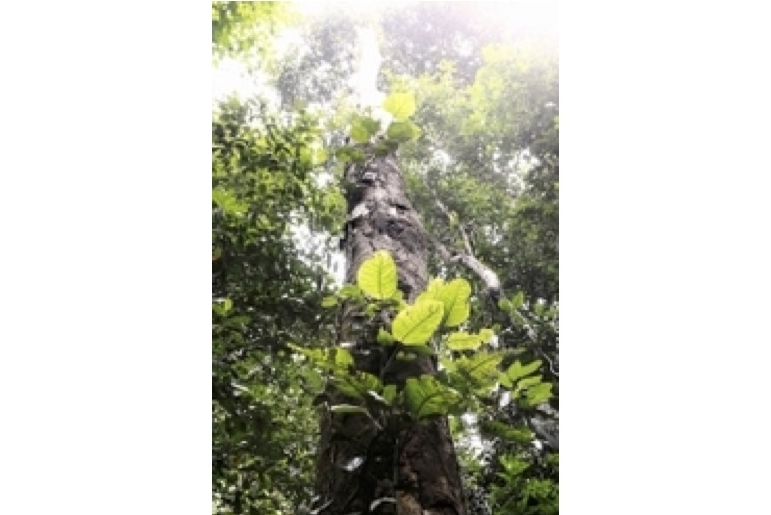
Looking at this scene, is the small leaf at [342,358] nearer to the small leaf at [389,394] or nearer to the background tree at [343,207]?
the small leaf at [389,394]

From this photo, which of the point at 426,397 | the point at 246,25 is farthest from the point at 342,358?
the point at 246,25

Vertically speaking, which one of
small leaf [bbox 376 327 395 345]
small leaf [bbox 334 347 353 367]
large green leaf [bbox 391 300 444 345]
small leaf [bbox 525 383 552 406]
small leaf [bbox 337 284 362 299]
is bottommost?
small leaf [bbox 525 383 552 406]

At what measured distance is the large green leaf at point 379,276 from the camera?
1980 millimetres

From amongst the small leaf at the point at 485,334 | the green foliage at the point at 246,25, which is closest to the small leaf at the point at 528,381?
the small leaf at the point at 485,334

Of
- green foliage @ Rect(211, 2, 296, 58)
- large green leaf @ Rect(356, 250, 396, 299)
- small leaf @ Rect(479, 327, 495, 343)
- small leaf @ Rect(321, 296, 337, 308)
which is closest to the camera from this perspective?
large green leaf @ Rect(356, 250, 396, 299)

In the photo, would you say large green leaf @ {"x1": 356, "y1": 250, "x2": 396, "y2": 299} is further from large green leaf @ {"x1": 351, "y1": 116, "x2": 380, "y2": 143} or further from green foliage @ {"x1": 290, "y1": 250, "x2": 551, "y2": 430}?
large green leaf @ {"x1": 351, "y1": 116, "x2": 380, "y2": 143}

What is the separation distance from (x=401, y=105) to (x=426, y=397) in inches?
43.0

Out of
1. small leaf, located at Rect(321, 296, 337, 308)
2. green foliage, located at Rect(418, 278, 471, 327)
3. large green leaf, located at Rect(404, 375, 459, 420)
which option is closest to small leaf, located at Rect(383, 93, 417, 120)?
small leaf, located at Rect(321, 296, 337, 308)

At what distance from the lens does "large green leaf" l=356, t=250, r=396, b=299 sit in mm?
1980

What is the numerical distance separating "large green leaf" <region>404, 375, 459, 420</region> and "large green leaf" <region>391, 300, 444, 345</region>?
12 cm

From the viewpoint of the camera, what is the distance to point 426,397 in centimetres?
177

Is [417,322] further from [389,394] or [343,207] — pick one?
[343,207]

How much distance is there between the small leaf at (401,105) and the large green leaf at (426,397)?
103 cm
